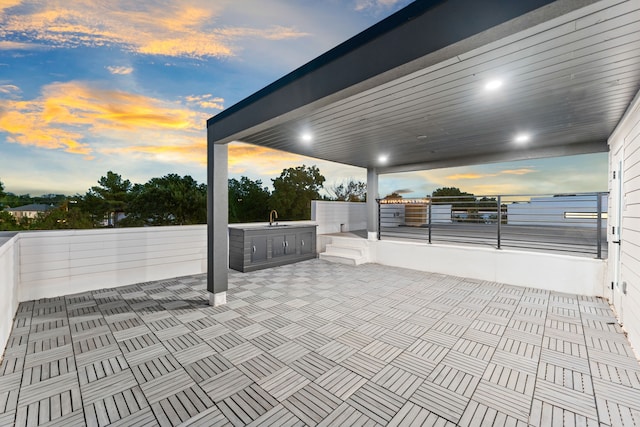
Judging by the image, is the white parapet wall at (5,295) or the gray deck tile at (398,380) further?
the white parapet wall at (5,295)

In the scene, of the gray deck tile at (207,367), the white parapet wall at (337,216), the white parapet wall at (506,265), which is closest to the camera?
the gray deck tile at (207,367)

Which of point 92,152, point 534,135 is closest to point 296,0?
point 534,135

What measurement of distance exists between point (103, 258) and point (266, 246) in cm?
277

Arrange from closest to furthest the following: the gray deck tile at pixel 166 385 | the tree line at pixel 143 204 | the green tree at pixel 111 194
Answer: the gray deck tile at pixel 166 385 → the tree line at pixel 143 204 → the green tree at pixel 111 194

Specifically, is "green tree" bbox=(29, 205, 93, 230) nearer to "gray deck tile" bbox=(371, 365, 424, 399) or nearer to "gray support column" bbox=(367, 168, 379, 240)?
"gray support column" bbox=(367, 168, 379, 240)

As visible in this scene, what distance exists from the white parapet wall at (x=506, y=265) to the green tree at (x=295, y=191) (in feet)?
29.8

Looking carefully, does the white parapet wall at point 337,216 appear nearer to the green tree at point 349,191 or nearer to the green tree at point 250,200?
the green tree at point 250,200

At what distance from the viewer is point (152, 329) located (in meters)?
2.76

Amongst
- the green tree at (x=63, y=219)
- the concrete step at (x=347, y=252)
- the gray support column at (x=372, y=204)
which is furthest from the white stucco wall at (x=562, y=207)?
the green tree at (x=63, y=219)

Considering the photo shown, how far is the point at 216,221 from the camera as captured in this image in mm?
3527

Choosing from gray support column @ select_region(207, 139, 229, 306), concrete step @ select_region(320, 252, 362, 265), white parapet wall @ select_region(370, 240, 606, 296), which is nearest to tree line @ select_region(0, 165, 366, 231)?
concrete step @ select_region(320, 252, 362, 265)

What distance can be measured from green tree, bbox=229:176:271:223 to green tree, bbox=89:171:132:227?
15.7 feet

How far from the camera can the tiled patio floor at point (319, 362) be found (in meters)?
1.58

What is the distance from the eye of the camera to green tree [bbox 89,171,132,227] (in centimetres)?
1226
